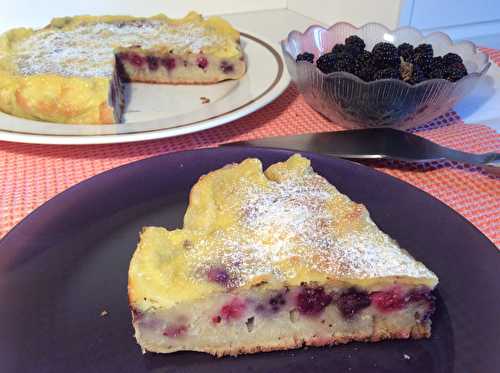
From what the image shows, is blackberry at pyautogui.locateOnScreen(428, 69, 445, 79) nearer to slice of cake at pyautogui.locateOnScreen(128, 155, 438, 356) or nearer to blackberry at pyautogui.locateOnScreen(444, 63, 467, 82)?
blackberry at pyautogui.locateOnScreen(444, 63, 467, 82)

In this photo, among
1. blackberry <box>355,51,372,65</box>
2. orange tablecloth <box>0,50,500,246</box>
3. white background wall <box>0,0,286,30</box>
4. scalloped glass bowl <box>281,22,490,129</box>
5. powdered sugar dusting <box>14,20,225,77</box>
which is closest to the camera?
orange tablecloth <box>0,50,500,246</box>

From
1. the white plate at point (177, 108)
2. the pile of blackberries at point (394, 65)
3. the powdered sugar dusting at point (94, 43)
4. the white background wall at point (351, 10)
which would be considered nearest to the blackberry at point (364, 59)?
the pile of blackberries at point (394, 65)

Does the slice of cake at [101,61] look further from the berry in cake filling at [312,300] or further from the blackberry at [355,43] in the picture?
the berry in cake filling at [312,300]

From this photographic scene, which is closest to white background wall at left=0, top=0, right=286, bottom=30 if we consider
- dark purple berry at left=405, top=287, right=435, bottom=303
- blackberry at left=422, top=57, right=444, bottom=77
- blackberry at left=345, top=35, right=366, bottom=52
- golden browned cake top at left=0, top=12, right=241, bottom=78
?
golden browned cake top at left=0, top=12, right=241, bottom=78

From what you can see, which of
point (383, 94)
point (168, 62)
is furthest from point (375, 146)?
point (168, 62)

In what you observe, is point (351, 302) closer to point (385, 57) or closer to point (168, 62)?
point (385, 57)

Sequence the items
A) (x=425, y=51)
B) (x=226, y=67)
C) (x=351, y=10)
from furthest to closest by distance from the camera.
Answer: (x=351, y=10)
(x=226, y=67)
(x=425, y=51)
